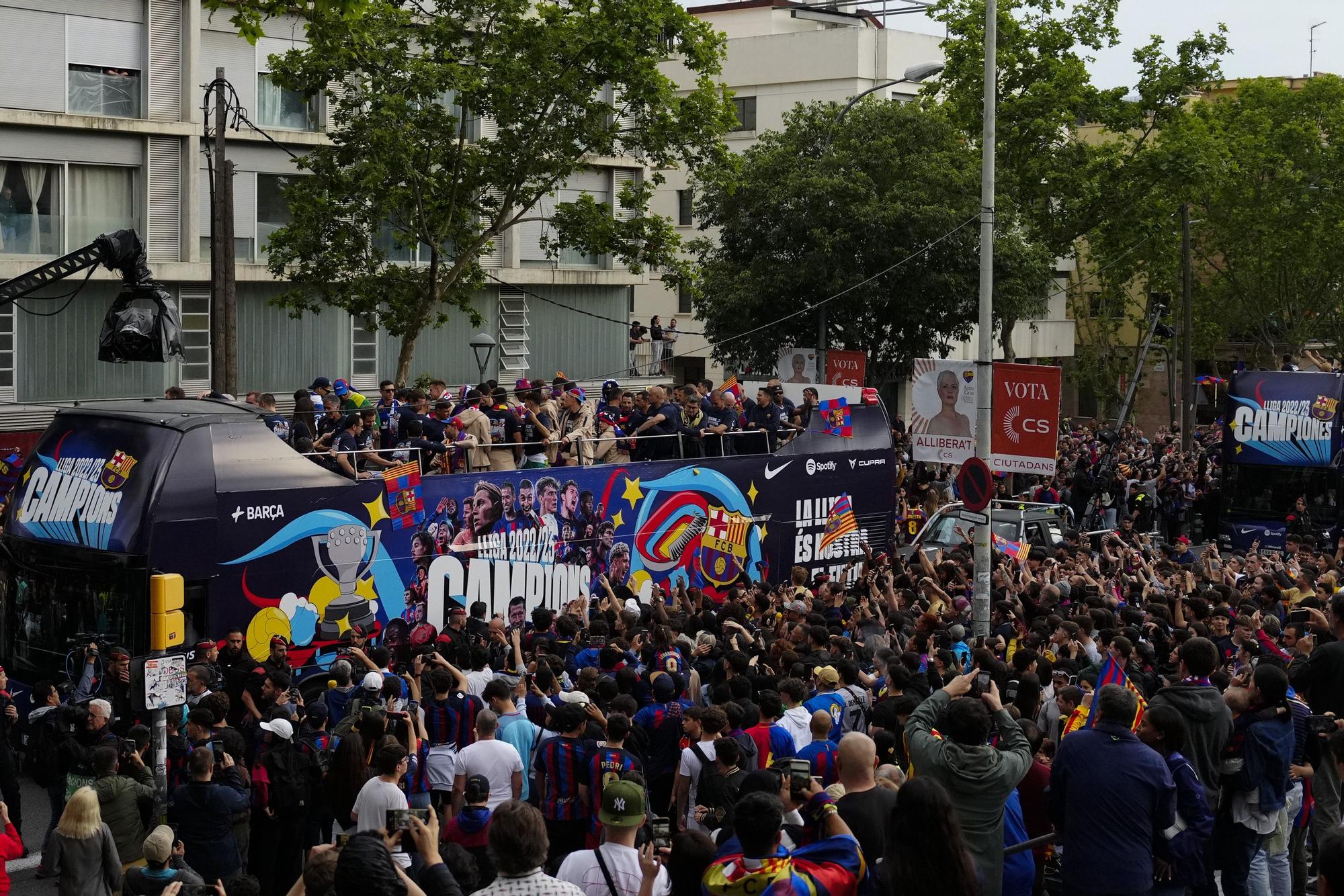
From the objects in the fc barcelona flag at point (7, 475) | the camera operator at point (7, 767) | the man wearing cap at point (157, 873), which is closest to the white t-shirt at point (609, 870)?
the man wearing cap at point (157, 873)

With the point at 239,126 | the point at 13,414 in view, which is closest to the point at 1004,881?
the point at 13,414

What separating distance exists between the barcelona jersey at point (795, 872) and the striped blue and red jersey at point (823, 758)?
2.76 m

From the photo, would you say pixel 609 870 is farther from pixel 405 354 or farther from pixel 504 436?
pixel 405 354

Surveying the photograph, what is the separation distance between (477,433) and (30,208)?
642 inches

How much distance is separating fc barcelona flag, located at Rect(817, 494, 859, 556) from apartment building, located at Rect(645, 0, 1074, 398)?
82.0ft

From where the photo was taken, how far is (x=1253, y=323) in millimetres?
56312

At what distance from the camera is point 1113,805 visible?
7277 mm

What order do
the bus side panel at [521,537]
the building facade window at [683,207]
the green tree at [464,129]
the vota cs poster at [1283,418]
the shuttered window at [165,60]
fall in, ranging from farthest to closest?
the building facade window at [683,207] < the shuttered window at [165,60] < the vota cs poster at [1283,418] < the green tree at [464,129] < the bus side panel at [521,537]

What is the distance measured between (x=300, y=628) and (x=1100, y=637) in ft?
24.5

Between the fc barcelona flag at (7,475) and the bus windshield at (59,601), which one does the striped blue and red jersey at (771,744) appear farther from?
the fc barcelona flag at (7,475)

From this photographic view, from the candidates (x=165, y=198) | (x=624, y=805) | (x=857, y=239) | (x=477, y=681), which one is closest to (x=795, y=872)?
(x=624, y=805)

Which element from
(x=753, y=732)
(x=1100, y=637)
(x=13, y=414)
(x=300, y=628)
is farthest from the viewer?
(x=13, y=414)

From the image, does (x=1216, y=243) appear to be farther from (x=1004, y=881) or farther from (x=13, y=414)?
(x=1004, y=881)

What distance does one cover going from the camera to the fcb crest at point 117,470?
14008mm
